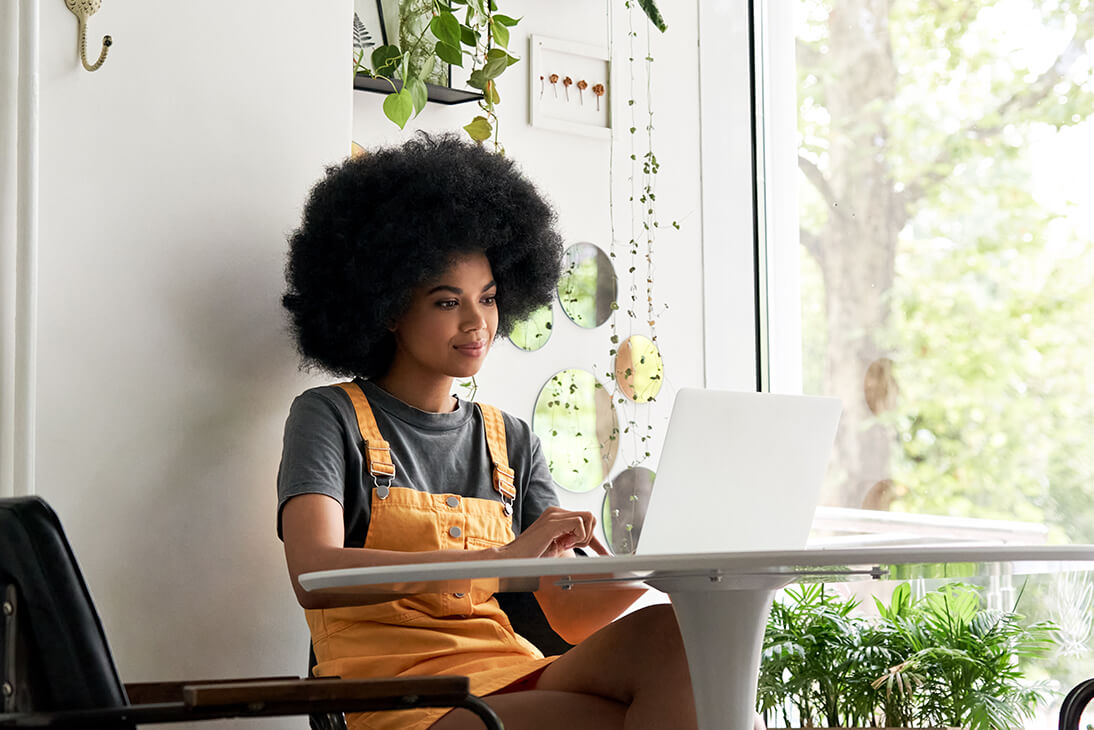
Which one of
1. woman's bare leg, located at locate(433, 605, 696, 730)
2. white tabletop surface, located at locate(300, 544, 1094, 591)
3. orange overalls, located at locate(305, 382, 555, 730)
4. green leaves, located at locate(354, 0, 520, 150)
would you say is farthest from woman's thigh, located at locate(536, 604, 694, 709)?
green leaves, located at locate(354, 0, 520, 150)

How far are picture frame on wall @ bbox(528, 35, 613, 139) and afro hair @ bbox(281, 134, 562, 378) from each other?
0.84 meters

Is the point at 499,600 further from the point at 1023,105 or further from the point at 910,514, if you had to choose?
the point at 1023,105

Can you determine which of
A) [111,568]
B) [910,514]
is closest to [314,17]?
[111,568]

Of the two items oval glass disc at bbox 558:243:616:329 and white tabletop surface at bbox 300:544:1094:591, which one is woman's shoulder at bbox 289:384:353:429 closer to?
white tabletop surface at bbox 300:544:1094:591

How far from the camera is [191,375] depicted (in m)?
1.75

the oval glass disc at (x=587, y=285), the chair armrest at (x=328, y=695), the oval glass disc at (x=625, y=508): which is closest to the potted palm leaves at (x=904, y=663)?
the oval glass disc at (x=625, y=508)

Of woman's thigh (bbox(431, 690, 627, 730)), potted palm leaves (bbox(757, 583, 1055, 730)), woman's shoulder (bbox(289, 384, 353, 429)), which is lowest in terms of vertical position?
potted palm leaves (bbox(757, 583, 1055, 730))

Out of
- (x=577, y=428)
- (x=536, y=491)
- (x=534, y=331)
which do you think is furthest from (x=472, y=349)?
(x=577, y=428)

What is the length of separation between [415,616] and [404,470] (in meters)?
0.23

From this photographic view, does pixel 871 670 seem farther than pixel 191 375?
Yes

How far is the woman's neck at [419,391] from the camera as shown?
1.90m

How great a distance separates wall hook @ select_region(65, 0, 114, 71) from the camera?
162 centimetres

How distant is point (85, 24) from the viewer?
5.34ft

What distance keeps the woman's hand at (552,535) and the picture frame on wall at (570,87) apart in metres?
1.57
